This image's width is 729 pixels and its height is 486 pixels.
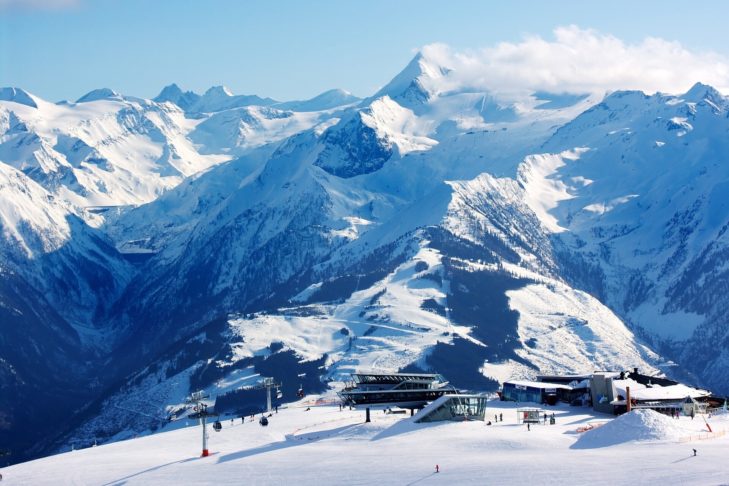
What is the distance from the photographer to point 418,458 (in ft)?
539

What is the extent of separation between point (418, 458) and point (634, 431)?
2606cm

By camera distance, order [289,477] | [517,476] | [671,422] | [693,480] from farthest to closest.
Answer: [671,422] → [289,477] → [517,476] → [693,480]

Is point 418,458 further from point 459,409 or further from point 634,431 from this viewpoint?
point 459,409

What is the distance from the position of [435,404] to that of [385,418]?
10254 mm

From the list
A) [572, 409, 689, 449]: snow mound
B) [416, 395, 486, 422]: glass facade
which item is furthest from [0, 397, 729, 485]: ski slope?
[416, 395, 486, 422]: glass facade

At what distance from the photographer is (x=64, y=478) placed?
170 metres

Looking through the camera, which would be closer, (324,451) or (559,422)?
(324,451)

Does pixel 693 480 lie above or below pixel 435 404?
below

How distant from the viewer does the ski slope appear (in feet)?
491

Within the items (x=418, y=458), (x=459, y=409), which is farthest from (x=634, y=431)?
(x=459, y=409)

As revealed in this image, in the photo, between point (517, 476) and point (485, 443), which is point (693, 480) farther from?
point (485, 443)

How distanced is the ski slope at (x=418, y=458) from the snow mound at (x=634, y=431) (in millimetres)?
161

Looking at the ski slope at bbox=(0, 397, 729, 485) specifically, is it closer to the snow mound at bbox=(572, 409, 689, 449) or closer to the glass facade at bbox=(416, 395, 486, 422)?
the snow mound at bbox=(572, 409, 689, 449)

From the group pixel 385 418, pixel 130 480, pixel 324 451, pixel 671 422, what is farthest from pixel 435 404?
pixel 130 480
